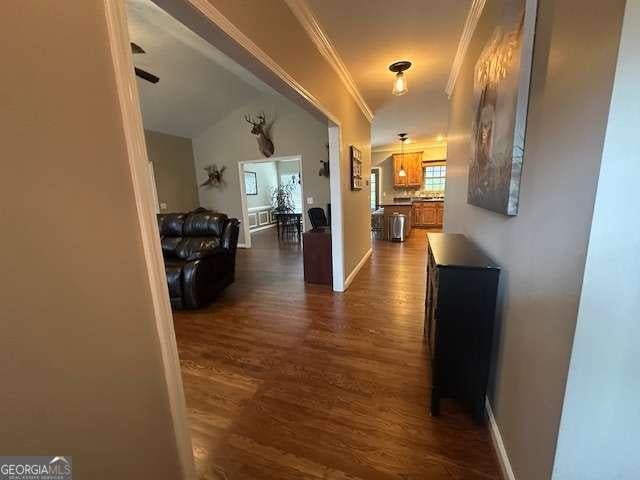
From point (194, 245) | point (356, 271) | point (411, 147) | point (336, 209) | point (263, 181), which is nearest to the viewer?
point (336, 209)

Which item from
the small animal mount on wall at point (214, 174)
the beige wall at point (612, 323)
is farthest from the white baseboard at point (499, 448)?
the small animal mount on wall at point (214, 174)

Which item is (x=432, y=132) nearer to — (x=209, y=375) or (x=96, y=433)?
(x=209, y=375)

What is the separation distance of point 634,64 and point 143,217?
4.46 ft

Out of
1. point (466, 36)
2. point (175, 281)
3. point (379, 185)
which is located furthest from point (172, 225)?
point (379, 185)

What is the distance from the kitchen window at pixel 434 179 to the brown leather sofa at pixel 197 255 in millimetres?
6952

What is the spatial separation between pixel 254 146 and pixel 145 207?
549 cm

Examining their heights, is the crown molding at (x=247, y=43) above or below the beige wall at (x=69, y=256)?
above

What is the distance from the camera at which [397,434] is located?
1413 millimetres

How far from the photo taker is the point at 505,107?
48.9 inches

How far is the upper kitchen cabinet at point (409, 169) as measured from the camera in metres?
8.21

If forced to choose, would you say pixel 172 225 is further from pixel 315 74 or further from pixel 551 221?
pixel 551 221

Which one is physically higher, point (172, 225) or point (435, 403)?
point (172, 225)

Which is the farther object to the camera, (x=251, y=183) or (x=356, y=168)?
(x=251, y=183)

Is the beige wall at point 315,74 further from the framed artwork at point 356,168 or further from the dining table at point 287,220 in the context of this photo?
the dining table at point 287,220
